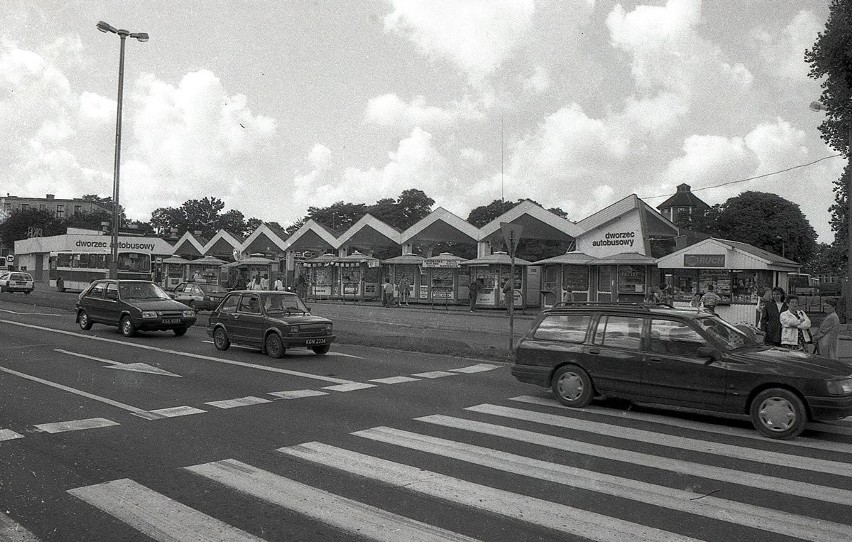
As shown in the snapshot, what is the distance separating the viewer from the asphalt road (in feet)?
14.1

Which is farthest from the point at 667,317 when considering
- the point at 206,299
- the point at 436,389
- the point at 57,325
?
the point at 206,299

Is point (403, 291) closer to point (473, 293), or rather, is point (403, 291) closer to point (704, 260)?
point (473, 293)

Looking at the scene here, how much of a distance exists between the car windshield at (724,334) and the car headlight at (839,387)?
1097mm

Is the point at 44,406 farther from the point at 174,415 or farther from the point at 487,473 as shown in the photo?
the point at 487,473

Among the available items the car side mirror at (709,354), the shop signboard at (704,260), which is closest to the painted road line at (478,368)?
the car side mirror at (709,354)

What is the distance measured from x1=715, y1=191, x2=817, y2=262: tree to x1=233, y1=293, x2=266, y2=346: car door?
202 feet

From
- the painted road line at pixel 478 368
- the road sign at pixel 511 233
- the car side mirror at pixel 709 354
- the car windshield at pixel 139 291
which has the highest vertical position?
the road sign at pixel 511 233

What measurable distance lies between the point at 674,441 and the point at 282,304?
951cm

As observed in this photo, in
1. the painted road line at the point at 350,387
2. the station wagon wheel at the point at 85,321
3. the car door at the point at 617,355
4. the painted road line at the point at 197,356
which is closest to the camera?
the car door at the point at 617,355

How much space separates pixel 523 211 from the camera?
33250 millimetres

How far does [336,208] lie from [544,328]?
86524 mm

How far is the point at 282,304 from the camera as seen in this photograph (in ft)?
46.5

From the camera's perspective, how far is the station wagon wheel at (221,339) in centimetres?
1448

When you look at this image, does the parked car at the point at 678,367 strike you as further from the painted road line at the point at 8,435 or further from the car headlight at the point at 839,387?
the painted road line at the point at 8,435
